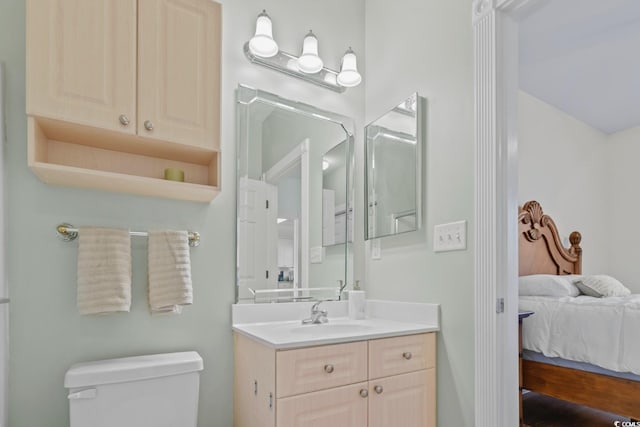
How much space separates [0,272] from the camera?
52.2 inches

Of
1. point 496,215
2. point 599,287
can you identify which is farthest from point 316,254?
point 599,287

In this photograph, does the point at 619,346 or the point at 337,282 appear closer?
the point at 619,346

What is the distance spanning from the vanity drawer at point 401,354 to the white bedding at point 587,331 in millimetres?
968

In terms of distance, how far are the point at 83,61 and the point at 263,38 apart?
83 cm

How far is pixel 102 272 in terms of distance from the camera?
4.60 ft

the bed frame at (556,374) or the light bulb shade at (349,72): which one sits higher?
the light bulb shade at (349,72)

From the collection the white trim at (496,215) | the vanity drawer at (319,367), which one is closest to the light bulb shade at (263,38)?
→ the white trim at (496,215)

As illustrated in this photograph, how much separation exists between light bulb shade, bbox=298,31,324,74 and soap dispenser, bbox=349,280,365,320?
1.23m

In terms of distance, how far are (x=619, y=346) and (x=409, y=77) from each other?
1.74m

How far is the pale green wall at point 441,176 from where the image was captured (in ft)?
5.30

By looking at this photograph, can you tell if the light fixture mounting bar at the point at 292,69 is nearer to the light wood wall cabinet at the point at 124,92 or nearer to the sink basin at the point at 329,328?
the light wood wall cabinet at the point at 124,92

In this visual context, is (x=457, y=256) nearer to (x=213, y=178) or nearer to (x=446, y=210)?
(x=446, y=210)

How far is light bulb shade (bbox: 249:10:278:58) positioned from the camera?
1869 mm

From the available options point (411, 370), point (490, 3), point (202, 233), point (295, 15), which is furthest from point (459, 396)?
point (295, 15)
